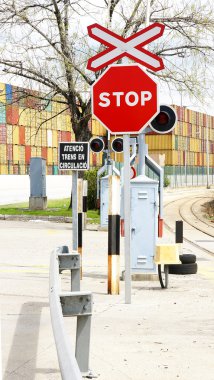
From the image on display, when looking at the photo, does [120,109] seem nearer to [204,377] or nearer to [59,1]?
[204,377]

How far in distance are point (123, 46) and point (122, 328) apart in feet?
9.61

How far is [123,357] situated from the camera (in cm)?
586

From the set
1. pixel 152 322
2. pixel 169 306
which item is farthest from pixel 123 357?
pixel 169 306

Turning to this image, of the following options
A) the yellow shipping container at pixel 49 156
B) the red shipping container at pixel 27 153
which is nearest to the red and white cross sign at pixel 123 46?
the red shipping container at pixel 27 153

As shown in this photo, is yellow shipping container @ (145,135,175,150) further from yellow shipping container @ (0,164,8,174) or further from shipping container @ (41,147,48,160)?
yellow shipping container @ (0,164,8,174)

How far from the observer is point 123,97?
7.99 metres

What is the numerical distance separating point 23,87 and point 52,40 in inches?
89.2

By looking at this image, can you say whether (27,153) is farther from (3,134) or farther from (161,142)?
(161,142)

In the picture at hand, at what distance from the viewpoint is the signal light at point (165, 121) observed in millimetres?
10164

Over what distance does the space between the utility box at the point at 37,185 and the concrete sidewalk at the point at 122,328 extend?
55.4ft

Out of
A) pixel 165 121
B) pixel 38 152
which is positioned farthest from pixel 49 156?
pixel 165 121

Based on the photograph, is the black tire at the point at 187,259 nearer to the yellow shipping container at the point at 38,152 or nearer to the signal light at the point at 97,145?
the signal light at the point at 97,145

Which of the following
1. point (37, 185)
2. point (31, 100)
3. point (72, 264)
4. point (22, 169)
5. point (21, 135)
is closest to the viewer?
point (72, 264)

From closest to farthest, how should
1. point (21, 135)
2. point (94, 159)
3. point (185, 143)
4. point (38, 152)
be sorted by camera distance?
point (21, 135) < point (38, 152) < point (94, 159) < point (185, 143)
